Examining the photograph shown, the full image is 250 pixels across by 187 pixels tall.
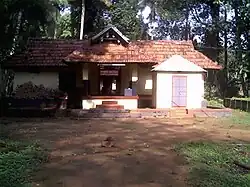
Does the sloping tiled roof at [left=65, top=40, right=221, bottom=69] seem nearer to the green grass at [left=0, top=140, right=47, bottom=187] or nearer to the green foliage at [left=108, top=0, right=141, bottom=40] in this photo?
the green grass at [left=0, top=140, right=47, bottom=187]

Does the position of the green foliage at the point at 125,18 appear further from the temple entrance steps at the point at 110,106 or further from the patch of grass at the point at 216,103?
the temple entrance steps at the point at 110,106

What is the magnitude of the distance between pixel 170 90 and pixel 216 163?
1125 centimetres

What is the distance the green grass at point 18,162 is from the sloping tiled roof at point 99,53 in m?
9.58

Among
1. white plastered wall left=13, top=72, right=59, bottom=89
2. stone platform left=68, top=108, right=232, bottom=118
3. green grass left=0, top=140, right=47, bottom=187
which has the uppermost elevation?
white plastered wall left=13, top=72, right=59, bottom=89

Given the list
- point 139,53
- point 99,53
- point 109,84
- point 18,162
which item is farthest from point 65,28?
point 18,162

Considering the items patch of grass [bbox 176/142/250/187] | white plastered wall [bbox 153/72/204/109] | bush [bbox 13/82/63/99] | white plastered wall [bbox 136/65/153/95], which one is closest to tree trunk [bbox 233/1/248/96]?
white plastered wall [bbox 136/65/153/95]

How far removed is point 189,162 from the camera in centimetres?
794

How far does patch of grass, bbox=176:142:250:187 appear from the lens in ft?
21.1

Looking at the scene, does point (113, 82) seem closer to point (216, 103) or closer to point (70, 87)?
point (70, 87)

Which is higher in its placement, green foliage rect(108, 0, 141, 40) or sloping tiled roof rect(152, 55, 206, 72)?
green foliage rect(108, 0, 141, 40)

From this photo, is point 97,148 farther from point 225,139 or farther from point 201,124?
point 201,124

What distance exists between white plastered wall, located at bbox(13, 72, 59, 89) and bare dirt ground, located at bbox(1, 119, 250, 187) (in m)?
4.10

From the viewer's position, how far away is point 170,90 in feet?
62.5

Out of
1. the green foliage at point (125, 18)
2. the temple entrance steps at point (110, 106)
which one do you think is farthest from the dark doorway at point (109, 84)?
the green foliage at point (125, 18)
